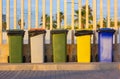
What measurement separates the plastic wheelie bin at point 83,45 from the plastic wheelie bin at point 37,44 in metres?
1.21

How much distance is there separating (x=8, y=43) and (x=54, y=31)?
1637mm

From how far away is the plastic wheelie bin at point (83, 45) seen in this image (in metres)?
12.4

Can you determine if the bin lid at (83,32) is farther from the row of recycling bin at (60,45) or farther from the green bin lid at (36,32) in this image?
the green bin lid at (36,32)

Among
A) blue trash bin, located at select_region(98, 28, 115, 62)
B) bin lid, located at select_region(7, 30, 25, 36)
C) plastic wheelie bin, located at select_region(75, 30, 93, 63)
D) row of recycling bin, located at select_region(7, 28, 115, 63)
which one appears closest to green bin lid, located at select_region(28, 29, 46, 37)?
row of recycling bin, located at select_region(7, 28, 115, 63)

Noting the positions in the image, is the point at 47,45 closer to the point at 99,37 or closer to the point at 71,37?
the point at 71,37

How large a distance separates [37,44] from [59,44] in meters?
0.76

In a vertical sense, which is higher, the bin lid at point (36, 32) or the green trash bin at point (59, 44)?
the bin lid at point (36, 32)

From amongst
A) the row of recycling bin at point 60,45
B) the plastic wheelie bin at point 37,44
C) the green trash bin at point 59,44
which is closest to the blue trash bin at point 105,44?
the row of recycling bin at point 60,45

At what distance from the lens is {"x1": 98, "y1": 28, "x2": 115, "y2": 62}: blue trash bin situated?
40.6ft

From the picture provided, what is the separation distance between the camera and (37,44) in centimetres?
1236

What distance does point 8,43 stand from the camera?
12.5 metres

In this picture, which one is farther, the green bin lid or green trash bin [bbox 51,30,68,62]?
green trash bin [bbox 51,30,68,62]

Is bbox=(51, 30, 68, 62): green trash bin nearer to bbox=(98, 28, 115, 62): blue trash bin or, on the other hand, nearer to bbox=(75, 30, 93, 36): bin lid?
bbox=(75, 30, 93, 36): bin lid

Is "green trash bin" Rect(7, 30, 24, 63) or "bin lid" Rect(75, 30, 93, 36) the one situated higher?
"bin lid" Rect(75, 30, 93, 36)
